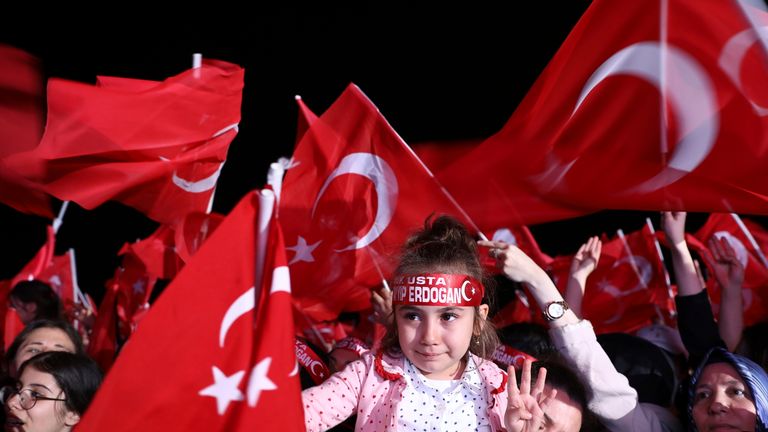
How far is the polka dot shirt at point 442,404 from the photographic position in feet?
9.45

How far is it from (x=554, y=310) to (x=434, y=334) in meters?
0.47

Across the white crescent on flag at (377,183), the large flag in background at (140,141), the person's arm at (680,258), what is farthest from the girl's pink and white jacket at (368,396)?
the large flag in background at (140,141)

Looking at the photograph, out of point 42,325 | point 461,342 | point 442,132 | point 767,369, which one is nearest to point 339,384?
point 461,342

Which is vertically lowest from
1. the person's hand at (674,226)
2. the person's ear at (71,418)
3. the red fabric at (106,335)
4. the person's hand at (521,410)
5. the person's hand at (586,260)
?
the person's hand at (521,410)

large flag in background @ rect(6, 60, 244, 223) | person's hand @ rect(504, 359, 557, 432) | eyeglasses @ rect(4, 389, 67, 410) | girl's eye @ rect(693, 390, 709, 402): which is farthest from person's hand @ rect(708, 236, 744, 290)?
eyeglasses @ rect(4, 389, 67, 410)

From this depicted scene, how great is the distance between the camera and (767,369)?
136 inches

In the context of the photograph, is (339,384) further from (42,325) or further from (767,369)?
(42,325)

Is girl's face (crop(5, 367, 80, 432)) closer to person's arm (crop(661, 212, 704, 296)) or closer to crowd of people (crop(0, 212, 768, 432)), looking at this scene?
crowd of people (crop(0, 212, 768, 432))

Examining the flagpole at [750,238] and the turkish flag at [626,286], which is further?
the turkish flag at [626,286]

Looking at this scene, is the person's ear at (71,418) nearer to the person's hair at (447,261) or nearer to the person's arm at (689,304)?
the person's hair at (447,261)

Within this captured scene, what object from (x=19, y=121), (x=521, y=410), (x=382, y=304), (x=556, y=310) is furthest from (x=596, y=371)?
(x=19, y=121)

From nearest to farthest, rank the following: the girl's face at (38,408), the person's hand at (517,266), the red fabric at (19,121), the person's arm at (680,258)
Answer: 1. the person's hand at (517,266)
2. the girl's face at (38,408)
3. the person's arm at (680,258)
4. the red fabric at (19,121)

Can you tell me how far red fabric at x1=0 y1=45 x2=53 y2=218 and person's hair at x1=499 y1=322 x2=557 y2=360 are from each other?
1989 millimetres

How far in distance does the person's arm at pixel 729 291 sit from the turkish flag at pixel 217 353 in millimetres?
2102
